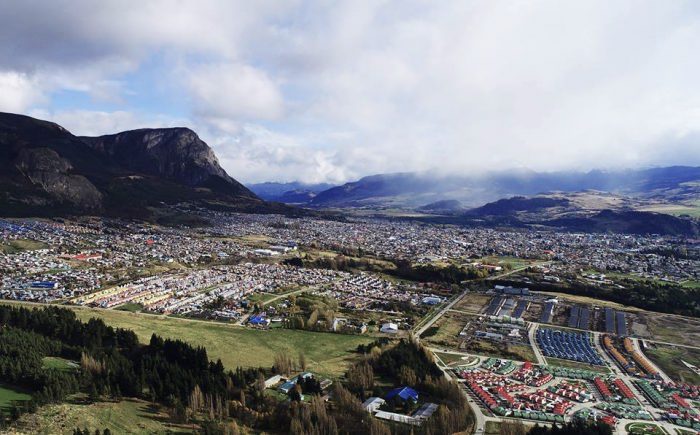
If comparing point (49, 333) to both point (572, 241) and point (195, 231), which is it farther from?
point (572, 241)

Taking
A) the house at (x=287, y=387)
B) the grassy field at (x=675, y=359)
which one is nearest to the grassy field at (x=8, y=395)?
the house at (x=287, y=387)

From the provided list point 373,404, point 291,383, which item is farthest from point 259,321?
point 373,404

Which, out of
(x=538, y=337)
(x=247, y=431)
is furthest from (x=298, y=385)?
(x=538, y=337)

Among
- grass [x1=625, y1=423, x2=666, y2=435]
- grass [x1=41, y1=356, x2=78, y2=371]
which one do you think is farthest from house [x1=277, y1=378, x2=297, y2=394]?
grass [x1=625, y1=423, x2=666, y2=435]

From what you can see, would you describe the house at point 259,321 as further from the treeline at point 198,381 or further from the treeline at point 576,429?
the treeline at point 576,429

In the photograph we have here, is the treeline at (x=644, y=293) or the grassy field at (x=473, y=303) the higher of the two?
the treeline at (x=644, y=293)

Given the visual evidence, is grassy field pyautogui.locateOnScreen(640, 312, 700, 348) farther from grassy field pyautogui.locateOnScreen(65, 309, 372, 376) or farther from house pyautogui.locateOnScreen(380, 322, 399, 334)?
grassy field pyautogui.locateOnScreen(65, 309, 372, 376)
